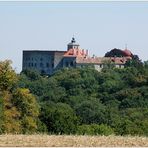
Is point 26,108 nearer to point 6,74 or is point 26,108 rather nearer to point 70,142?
point 6,74

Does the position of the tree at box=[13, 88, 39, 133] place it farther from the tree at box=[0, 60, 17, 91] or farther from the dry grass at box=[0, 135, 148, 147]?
the dry grass at box=[0, 135, 148, 147]

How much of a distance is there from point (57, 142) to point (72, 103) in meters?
79.6

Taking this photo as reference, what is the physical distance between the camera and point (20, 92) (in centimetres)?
5212

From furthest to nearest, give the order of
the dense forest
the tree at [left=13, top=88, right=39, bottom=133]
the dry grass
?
the tree at [left=13, top=88, right=39, bottom=133]
the dense forest
the dry grass

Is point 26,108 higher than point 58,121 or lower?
higher

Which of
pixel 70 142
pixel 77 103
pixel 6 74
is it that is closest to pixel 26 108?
pixel 6 74

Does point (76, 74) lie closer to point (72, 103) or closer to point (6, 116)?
point (72, 103)

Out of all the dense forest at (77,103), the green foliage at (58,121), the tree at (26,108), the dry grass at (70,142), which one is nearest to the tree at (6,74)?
the dense forest at (77,103)

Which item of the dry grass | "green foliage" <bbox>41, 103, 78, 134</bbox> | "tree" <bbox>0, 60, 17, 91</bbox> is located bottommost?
the dry grass

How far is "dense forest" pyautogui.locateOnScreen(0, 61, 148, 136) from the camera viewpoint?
4866 centimetres

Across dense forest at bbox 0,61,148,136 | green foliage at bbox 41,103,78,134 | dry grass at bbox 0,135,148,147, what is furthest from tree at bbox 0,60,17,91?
dry grass at bbox 0,135,148,147

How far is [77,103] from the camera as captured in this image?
94.3m

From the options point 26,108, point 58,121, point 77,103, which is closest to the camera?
point 58,121

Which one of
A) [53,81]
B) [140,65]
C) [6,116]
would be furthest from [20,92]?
[140,65]
